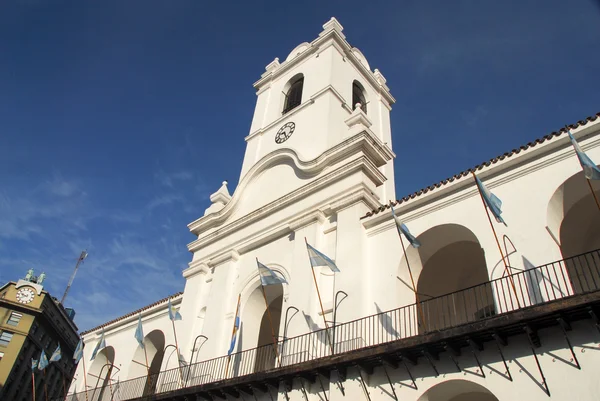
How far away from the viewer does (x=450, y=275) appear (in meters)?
14.3

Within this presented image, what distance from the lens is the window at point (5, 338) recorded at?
1452 inches

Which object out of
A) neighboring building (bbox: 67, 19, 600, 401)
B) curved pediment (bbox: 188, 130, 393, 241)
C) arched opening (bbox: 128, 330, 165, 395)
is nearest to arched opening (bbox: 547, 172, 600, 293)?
neighboring building (bbox: 67, 19, 600, 401)

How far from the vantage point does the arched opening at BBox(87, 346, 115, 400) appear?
65.6 feet

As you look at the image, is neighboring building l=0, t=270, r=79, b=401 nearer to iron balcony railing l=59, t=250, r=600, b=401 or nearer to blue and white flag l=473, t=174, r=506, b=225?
iron balcony railing l=59, t=250, r=600, b=401

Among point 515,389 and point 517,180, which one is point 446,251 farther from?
point 515,389

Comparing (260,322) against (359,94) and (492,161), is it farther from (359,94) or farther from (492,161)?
(359,94)

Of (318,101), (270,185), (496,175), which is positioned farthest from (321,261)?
(318,101)

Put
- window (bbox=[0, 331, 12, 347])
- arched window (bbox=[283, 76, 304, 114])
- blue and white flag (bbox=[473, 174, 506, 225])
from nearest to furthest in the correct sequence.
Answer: blue and white flag (bbox=[473, 174, 506, 225]) < arched window (bbox=[283, 76, 304, 114]) < window (bbox=[0, 331, 12, 347])

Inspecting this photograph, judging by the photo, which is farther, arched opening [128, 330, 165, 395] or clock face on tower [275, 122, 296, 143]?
clock face on tower [275, 122, 296, 143]

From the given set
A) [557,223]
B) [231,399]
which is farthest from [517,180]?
[231,399]

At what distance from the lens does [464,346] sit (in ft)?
32.0

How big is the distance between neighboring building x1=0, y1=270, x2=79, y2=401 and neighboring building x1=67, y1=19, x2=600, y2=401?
19185 mm

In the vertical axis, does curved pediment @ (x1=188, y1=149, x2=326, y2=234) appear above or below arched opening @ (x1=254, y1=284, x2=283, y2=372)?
above

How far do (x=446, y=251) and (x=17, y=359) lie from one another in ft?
113
